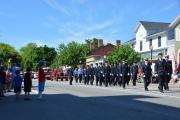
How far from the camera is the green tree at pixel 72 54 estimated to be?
96931 millimetres

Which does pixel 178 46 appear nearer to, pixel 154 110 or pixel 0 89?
pixel 0 89

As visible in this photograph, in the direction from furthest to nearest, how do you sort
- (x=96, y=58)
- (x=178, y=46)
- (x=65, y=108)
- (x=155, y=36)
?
(x=96, y=58), (x=155, y=36), (x=178, y=46), (x=65, y=108)

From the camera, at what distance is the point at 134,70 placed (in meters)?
35.2

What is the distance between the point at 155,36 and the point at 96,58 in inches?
1270

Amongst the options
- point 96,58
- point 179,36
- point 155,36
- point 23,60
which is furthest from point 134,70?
point 23,60

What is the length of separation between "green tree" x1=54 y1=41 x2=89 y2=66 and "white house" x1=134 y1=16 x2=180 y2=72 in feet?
77.7

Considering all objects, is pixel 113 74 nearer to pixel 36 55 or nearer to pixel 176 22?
pixel 176 22

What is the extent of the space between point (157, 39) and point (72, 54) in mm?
31807

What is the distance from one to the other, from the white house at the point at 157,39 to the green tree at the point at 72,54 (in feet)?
77.7

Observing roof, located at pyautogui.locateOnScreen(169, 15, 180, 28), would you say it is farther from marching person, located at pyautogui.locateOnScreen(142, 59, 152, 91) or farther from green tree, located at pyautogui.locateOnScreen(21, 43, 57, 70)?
green tree, located at pyautogui.locateOnScreen(21, 43, 57, 70)

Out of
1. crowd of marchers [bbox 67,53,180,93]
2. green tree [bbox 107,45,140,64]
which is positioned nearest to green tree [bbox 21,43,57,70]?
green tree [bbox 107,45,140,64]

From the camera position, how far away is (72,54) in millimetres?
96625

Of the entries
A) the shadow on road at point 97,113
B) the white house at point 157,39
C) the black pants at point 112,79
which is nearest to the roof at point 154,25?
the white house at point 157,39

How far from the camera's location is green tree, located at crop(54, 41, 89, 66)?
96931 mm
